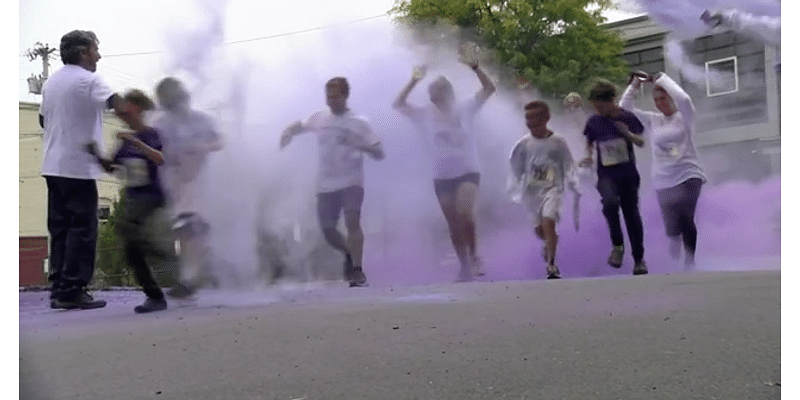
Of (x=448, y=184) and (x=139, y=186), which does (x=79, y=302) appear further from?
(x=448, y=184)

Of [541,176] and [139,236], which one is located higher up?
[541,176]

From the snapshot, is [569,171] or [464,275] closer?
[464,275]

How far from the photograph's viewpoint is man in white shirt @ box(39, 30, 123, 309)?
2.23m

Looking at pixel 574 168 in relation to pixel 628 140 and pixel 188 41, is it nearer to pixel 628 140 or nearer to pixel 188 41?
pixel 628 140

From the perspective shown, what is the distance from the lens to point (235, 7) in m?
2.20

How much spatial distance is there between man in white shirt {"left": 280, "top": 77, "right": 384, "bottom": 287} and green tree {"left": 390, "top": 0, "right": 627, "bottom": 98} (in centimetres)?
33

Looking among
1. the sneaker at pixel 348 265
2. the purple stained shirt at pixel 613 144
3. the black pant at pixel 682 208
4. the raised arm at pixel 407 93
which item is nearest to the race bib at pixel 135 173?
the sneaker at pixel 348 265

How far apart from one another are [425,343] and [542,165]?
65 centimetres

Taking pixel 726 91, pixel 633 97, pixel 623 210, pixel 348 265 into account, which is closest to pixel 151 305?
pixel 348 265

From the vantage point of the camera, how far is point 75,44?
2221mm

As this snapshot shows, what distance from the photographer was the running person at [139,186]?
221cm

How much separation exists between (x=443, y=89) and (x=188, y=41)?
0.73 metres

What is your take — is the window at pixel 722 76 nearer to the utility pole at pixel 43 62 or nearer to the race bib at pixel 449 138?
the race bib at pixel 449 138
